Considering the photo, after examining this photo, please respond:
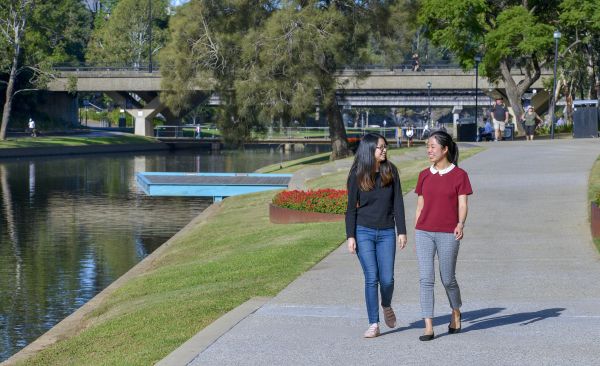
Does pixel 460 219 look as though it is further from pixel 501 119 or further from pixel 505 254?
pixel 501 119

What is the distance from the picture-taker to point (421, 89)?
303 ft

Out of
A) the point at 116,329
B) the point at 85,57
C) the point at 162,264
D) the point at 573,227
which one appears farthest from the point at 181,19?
the point at 85,57

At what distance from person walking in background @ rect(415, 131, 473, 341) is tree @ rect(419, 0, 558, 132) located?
47442 millimetres

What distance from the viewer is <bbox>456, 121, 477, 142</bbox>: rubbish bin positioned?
5194 cm

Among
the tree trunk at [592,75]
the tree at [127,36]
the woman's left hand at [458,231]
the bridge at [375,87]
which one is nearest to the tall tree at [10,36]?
the bridge at [375,87]

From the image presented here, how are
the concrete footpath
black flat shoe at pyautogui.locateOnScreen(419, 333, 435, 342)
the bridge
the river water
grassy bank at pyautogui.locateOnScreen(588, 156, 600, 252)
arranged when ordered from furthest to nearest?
the bridge < grassy bank at pyautogui.locateOnScreen(588, 156, 600, 252) < the river water < black flat shoe at pyautogui.locateOnScreen(419, 333, 435, 342) < the concrete footpath

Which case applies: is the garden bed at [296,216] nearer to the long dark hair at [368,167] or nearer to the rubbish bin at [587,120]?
the long dark hair at [368,167]

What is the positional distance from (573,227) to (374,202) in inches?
386

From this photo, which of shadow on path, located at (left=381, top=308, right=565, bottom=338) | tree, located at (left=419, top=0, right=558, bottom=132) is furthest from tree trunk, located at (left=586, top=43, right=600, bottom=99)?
shadow on path, located at (left=381, top=308, right=565, bottom=338)

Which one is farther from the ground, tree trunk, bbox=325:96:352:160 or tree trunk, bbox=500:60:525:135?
tree trunk, bbox=500:60:525:135

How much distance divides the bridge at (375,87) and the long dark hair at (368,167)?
7139cm

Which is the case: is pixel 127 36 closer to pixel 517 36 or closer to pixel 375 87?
pixel 375 87

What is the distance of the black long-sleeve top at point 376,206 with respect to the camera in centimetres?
1048

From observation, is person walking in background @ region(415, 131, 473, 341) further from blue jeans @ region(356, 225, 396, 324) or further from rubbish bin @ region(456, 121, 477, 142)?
rubbish bin @ region(456, 121, 477, 142)
